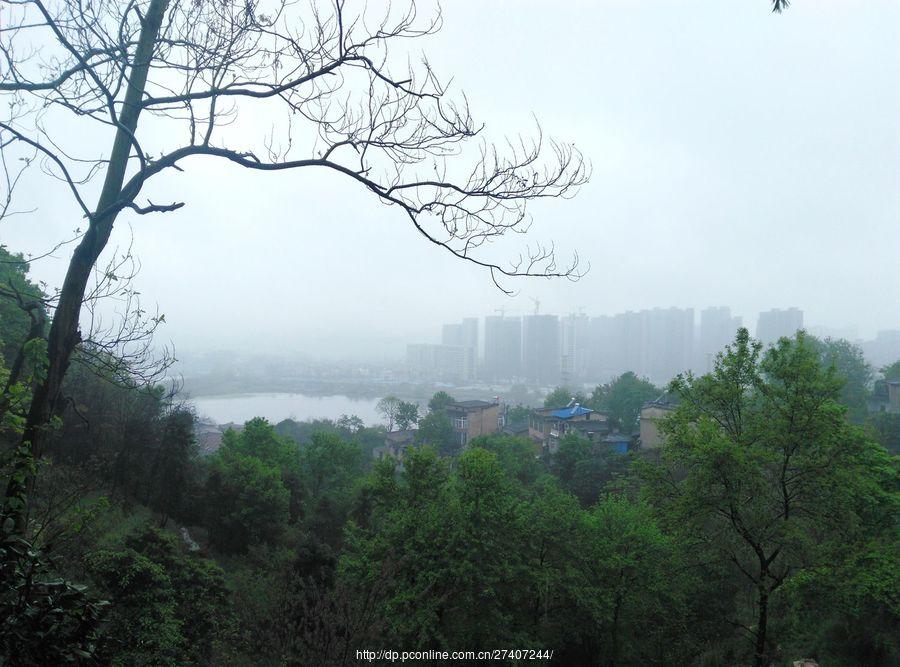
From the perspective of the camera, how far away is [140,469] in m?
12.1

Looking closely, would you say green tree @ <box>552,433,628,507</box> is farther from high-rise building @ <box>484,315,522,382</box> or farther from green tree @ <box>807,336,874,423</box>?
high-rise building @ <box>484,315,522,382</box>

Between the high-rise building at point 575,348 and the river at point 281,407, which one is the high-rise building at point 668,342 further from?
the river at point 281,407

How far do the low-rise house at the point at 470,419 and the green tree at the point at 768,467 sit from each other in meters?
17.1

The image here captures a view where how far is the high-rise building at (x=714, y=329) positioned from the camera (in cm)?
3111

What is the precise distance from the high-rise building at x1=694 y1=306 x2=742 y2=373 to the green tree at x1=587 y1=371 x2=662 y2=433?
867cm

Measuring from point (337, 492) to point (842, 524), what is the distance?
12169 mm

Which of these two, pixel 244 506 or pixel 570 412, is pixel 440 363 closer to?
pixel 570 412

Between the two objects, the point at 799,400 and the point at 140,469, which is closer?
the point at 799,400

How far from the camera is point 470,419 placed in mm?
23703

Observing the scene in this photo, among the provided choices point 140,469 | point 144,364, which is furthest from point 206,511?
point 144,364

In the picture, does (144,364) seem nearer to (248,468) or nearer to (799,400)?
(799,400)

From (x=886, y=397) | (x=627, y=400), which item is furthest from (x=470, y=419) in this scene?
(x=886, y=397)

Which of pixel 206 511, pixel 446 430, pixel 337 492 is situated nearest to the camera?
pixel 206 511

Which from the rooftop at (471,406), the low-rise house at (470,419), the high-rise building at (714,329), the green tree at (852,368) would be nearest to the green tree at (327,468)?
the low-rise house at (470,419)
